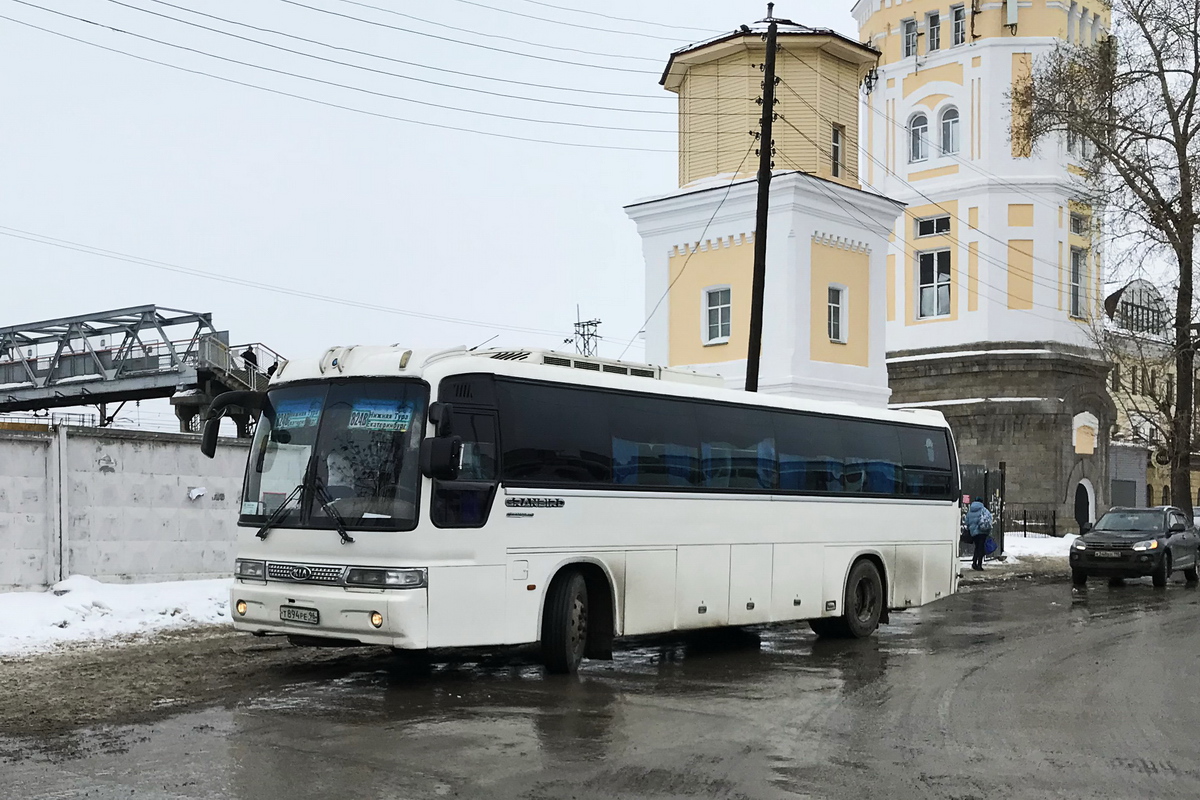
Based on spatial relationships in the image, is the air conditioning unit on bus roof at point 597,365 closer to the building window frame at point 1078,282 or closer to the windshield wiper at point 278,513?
the windshield wiper at point 278,513

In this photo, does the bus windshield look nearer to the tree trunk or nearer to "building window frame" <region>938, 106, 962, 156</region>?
the tree trunk

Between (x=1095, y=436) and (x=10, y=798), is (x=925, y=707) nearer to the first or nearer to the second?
(x=10, y=798)

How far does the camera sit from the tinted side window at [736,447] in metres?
14.3

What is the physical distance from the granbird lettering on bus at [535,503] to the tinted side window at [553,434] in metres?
0.18

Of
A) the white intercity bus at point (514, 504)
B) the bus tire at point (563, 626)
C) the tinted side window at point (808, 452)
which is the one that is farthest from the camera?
the tinted side window at point (808, 452)

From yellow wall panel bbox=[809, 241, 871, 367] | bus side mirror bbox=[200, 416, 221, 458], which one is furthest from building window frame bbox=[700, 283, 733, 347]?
bus side mirror bbox=[200, 416, 221, 458]

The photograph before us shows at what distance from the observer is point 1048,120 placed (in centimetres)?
3875

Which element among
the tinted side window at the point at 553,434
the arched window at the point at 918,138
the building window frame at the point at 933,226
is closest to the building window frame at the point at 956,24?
the arched window at the point at 918,138

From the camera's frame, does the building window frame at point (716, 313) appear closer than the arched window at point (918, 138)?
Yes

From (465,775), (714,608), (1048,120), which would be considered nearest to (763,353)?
(1048,120)

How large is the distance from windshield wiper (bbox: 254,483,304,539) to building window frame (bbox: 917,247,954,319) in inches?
1572

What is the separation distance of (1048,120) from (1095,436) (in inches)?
567

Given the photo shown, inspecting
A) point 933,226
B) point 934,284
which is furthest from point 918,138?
point 934,284

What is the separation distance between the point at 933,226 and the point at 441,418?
40.5 meters
